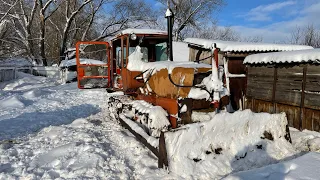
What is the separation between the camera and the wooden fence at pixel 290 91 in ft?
21.2

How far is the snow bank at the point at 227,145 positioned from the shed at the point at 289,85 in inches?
91.0

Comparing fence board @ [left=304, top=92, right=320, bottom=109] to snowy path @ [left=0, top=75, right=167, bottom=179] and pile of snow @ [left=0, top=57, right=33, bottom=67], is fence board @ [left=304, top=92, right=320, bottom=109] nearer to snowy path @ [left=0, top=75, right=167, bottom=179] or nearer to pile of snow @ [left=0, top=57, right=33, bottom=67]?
snowy path @ [left=0, top=75, right=167, bottom=179]

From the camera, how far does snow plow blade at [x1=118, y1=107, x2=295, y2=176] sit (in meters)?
4.21

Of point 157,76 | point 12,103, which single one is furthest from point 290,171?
point 12,103

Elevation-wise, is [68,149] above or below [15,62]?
below

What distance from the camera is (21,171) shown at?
14.1 feet

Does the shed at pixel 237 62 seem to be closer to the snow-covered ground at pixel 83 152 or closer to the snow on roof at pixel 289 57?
the snow on roof at pixel 289 57

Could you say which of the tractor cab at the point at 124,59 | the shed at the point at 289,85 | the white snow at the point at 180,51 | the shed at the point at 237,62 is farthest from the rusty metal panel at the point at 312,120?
the white snow at the point at 180,51

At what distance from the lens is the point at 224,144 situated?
14.9 ft

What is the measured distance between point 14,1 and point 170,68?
2404cm

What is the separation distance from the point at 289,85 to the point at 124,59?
4330 mm

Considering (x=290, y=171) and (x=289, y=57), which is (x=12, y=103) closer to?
(x=289, y=57)

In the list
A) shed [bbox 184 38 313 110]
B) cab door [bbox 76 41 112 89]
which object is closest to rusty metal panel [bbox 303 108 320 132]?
shed [bbox 184 38 313 110]

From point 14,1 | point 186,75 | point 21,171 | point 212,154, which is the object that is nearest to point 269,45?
point 186,75
